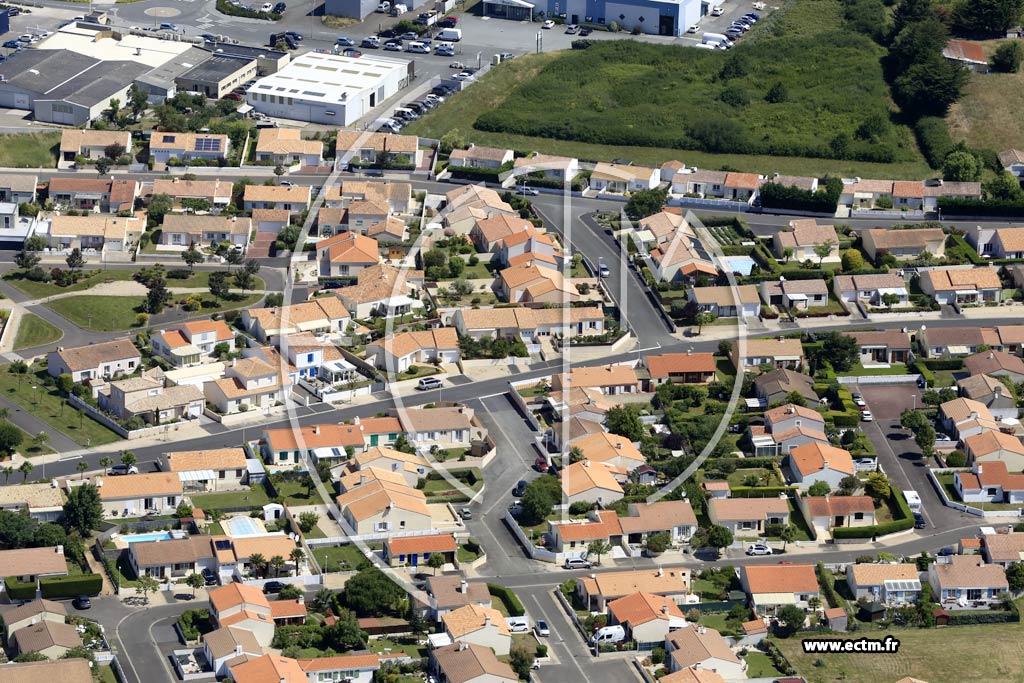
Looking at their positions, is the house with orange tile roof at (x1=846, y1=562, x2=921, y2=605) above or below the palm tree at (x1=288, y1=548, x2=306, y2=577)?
below

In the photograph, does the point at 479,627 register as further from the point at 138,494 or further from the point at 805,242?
the point at 805,242

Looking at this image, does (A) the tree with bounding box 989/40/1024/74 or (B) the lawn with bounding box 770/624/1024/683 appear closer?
(B) the lawn with bounding box 770/624/1024/683

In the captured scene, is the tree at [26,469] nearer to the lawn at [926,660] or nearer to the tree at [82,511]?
the tree at [82,511]

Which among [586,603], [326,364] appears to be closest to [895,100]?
[326,364]

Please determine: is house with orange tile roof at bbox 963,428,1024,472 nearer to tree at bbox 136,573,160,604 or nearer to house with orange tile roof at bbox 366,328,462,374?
house with orange tile roof at bbox 366,328,462,374


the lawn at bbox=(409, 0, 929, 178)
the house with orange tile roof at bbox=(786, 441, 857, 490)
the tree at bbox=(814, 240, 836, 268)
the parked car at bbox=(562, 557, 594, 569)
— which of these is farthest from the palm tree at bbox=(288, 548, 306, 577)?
the lawn at bbox=(409, 0, 929, 178)

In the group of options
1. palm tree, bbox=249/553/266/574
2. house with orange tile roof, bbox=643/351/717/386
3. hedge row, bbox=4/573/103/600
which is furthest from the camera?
house with orange tile roof, bbox=643/351/717/386

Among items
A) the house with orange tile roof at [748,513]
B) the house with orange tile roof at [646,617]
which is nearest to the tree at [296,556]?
the house with orange tile roof at [646,617]

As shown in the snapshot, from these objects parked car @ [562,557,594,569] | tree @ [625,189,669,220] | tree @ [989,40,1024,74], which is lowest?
parked car @ [562,557,594,569]
